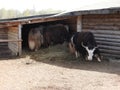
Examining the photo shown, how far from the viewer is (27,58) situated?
50.0 feet

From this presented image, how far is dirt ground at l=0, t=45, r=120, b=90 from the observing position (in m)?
9.89

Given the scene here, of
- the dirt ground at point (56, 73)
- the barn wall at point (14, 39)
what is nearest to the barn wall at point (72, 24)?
the dirt ground at point (56, 73)

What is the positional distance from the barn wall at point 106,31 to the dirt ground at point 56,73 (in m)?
0.94

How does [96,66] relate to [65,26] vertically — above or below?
below

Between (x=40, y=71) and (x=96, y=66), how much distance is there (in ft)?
8.57

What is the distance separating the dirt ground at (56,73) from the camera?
32.4ft

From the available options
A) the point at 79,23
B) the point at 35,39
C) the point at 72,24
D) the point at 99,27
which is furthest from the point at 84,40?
the point at 35,39

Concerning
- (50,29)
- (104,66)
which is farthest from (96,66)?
(50,29)

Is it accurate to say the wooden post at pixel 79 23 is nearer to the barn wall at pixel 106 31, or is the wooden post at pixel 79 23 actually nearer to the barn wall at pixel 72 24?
the barn wall at pixel 106 31

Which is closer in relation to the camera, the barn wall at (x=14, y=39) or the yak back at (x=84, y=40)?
the yak back at (x=84, y=40)

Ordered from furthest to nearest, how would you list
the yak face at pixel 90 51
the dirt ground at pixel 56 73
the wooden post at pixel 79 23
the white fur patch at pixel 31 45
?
the white fur patch at pixel 31 45 < the wooden post at pixel 79 23 < the yak face at pixel 90 51 < the dirt ground at pixel 56 73

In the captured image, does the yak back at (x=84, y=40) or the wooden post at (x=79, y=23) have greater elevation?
the wooden post at (x=79, y=23)

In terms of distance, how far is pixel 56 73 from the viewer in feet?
38.6

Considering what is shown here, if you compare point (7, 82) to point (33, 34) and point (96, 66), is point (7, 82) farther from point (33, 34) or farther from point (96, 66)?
point (33, 34)
